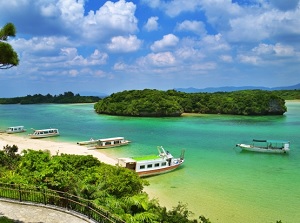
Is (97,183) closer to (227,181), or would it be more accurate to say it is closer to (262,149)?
(227,181)

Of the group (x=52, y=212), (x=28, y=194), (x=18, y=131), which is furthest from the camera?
(x=18, y=131)

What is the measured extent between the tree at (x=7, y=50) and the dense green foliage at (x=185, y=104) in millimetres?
80705

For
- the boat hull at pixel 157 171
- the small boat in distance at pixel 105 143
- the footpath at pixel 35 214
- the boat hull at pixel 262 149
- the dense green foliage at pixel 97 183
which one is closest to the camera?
the footpath at pixel 35 214

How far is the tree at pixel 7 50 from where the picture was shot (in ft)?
40.1

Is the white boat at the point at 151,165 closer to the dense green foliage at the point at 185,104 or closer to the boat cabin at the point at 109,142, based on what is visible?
the boat cabin at the point at 109,142

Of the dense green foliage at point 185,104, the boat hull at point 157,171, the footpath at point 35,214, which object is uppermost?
the dense green foliage at point 185,104

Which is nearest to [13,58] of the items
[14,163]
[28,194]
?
[28,194]

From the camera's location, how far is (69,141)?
161 feet

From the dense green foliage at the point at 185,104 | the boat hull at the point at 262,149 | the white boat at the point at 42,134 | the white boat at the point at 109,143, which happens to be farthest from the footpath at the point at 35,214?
the dense green foliage at the point at 185,104

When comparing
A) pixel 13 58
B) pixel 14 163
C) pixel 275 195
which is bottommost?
pixel 275 195

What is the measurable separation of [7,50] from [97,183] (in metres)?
8.04

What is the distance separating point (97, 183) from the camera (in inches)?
639

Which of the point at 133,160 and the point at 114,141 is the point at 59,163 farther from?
the point at 114,141

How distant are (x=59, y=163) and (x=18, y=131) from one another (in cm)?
4761
